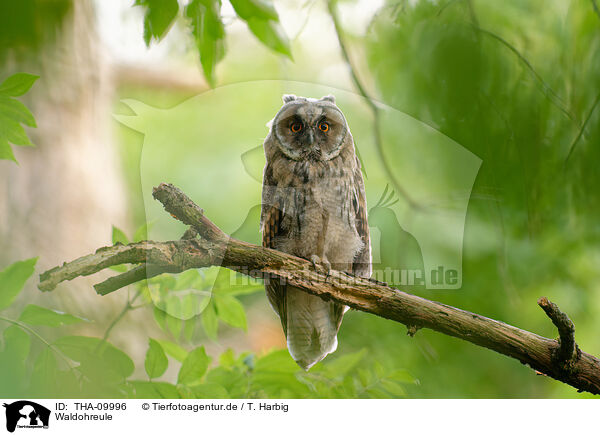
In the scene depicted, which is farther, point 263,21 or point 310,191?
point 310,191

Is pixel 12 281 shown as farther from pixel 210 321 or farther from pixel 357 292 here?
pixel 357 292

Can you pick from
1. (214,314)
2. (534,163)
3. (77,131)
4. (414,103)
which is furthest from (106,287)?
(534,163)

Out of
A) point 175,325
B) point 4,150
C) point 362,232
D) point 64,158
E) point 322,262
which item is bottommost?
point 175,325

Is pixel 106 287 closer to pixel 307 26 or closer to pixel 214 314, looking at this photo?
pixel 214 314

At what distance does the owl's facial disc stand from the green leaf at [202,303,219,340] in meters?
0.46

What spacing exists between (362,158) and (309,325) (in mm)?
480

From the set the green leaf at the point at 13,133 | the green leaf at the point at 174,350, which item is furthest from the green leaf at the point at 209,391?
the green leaf at the point at 13,133

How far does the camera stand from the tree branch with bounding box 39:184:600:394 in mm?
817

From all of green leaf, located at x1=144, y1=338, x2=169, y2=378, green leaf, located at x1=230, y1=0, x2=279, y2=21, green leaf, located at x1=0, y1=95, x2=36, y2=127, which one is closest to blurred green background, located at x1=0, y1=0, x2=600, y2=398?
green leaf, located at x1=144, y1=338, x2=169, y2=378

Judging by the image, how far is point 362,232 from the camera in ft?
3.87

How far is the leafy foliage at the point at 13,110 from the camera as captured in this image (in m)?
1.04

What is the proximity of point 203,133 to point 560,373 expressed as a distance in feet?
3.30

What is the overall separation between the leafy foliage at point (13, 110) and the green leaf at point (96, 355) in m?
0.50

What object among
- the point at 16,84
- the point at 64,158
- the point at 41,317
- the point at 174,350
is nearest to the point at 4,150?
the point at 16,84
